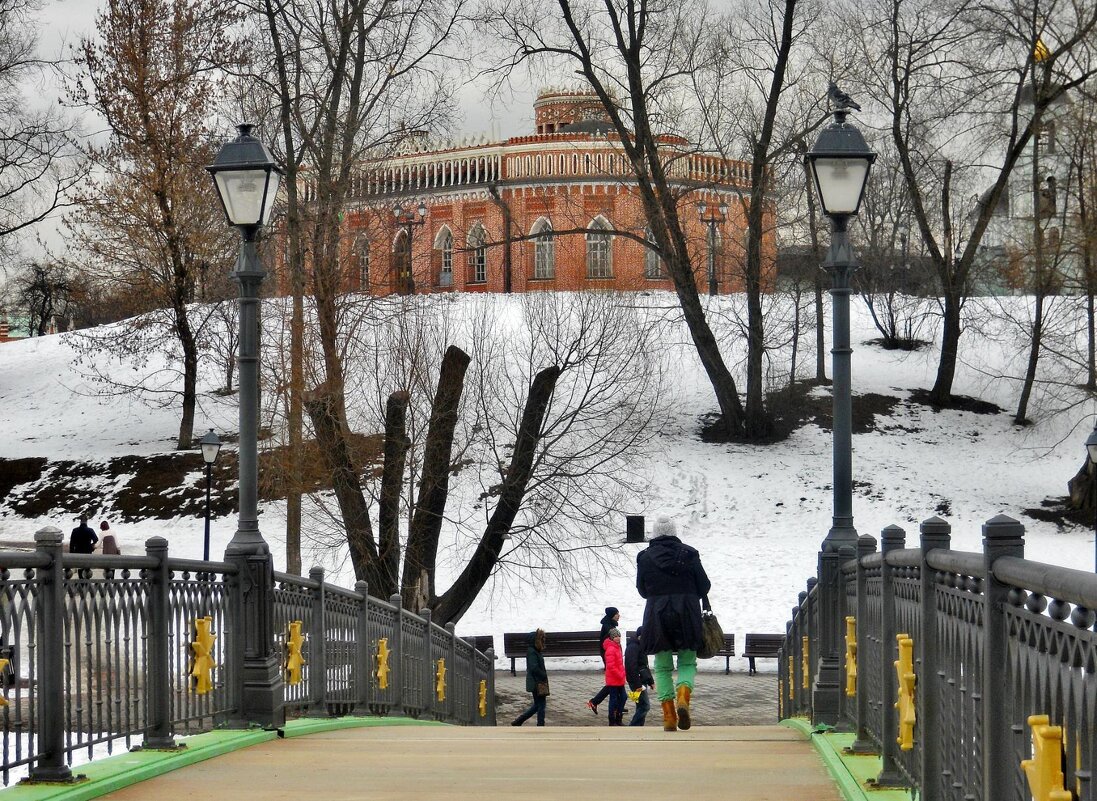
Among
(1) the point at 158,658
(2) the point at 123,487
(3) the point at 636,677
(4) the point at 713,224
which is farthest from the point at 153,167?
(1) the point at 158,658

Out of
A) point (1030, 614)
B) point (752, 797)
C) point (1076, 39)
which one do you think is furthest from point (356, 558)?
point (1076, 39)

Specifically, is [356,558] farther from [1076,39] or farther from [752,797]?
[1076,39]

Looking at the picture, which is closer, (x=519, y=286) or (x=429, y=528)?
(x=429, y=528)

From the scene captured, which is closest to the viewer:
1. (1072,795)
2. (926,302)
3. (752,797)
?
(1072,795)

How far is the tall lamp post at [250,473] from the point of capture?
32.5 ft

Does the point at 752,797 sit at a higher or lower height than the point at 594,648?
higher

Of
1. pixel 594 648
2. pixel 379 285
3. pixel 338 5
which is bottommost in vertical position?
pixel 594 648

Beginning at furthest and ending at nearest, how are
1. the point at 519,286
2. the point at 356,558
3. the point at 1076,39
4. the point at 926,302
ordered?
the point at 519,286 → the point at 926,302 → the point at 1076,39 → the point at 356,558

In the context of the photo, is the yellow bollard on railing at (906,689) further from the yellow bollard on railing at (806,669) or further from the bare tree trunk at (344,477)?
the bare tree trunk at (344,477)

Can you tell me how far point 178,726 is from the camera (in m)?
8.87

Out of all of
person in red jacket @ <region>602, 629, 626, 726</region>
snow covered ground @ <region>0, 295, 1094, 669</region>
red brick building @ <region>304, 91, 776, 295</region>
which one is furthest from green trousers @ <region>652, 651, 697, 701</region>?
red brick building @ <region>304, 91, 776, 295</region>

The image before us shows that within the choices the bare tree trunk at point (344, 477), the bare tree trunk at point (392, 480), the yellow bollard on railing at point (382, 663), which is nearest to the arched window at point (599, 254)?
the bare tree trunk at point (392, 480)

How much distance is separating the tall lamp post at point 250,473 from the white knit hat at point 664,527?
3.37 m

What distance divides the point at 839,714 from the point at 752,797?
3.14m
